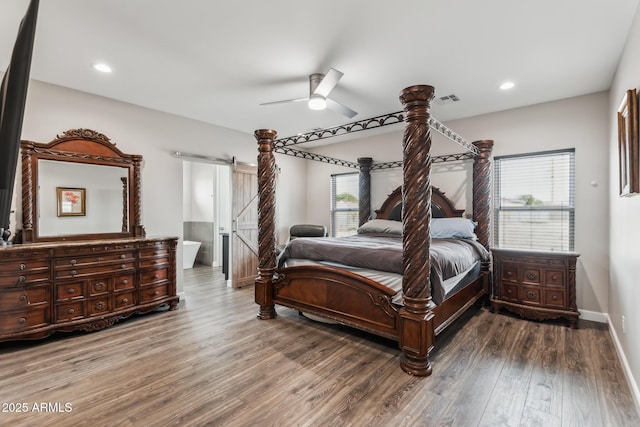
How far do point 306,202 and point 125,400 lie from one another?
5.03 metres

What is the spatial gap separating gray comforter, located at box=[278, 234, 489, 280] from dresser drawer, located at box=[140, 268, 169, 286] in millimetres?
1505

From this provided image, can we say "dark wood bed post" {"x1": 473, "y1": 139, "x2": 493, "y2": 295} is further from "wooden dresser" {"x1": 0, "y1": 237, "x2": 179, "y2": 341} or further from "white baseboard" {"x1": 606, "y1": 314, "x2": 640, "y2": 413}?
"wooden dresser" {"x1": 0, "y1": 237, "x2": 179, "y2": 341}

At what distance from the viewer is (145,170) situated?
13.6 ft

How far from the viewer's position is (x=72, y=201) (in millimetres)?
3641

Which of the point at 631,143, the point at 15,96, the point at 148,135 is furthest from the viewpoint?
the point at 148,135

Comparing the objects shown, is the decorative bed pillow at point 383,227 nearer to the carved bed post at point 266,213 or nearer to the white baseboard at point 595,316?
the carved bed post at point 266,213

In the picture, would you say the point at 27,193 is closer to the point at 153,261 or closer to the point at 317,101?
the point at 153,261

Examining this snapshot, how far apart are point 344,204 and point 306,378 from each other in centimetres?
412

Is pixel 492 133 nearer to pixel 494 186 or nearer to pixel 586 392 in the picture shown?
pixel 494 186

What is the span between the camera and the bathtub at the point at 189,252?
6508 millimetres

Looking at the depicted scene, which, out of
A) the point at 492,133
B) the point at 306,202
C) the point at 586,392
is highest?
the point at 492,133

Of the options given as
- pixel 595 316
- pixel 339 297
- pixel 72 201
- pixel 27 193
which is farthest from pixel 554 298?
pixel 27 193

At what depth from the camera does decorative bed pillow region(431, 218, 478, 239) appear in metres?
4.02

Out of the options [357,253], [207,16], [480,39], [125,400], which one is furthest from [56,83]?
[480,39]
